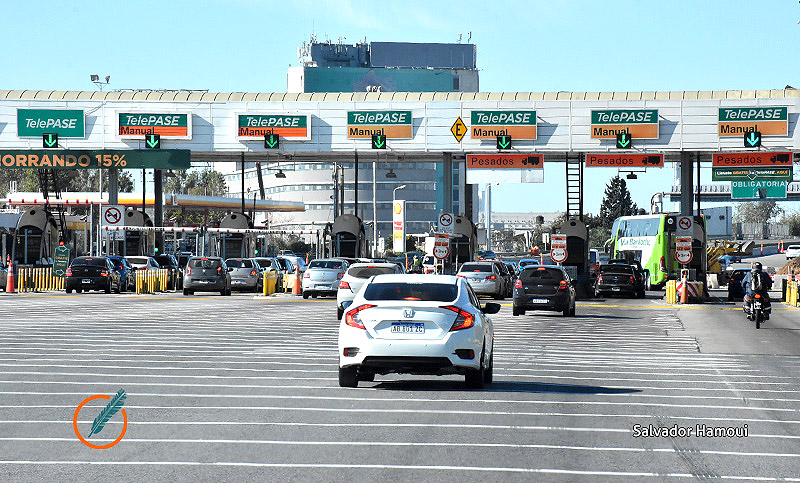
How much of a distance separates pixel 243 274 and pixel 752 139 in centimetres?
2219

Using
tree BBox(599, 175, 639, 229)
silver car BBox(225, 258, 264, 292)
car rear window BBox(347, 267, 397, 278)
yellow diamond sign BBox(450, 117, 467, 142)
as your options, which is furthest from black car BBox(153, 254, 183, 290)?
tree BBox(599, 175, 639, 229)

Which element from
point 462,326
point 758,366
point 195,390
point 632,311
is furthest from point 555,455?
point 632,311

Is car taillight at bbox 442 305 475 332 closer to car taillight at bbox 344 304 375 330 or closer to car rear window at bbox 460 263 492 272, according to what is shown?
car taillight at bbox 344 304 375 330

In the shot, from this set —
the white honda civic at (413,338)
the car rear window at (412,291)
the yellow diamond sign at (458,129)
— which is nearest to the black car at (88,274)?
the yellow diamond sign at (458,129)

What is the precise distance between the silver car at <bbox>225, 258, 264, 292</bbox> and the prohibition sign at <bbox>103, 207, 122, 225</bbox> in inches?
194

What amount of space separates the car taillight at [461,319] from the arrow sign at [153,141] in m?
38.4

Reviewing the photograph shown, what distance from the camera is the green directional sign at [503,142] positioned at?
4897 cm

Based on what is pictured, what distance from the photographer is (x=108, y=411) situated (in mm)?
11164

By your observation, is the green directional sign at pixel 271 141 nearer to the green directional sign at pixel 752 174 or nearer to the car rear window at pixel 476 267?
the car rear window at pixel 476 267

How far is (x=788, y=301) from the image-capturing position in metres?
43.4

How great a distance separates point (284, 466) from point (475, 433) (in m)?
2.26

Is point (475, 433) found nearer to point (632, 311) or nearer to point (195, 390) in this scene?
point (195, 390)

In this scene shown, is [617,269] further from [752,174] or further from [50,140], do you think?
[50,140]

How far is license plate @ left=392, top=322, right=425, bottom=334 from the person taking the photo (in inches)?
524
